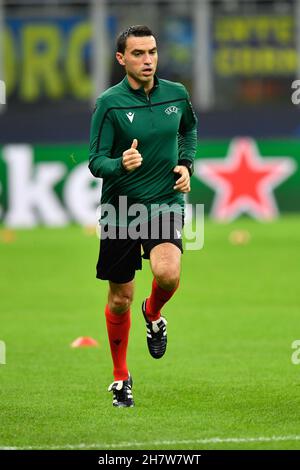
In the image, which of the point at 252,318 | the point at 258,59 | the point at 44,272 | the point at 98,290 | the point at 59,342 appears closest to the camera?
the point at 59,342

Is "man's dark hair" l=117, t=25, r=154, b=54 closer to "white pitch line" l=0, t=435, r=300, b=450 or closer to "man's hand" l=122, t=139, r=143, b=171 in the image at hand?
"man's hand" l=122, t=139, r=143, b=171

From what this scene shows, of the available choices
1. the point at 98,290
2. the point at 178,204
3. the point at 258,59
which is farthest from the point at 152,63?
the point at 258,59

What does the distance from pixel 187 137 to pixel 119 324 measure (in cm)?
136

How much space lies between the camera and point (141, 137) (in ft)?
27.3

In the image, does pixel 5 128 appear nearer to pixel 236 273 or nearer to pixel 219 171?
pixel 219 171

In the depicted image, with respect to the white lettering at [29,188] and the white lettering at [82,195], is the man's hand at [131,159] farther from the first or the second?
the white lettering at [29,188]

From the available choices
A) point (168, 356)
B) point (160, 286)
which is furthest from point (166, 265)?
point (168, 356)

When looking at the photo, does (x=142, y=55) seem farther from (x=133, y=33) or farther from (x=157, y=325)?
(x=157, y=325)

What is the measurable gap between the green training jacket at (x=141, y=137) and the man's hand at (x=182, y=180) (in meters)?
0.05

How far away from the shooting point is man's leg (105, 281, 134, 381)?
8508mm

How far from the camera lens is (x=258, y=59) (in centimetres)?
2667

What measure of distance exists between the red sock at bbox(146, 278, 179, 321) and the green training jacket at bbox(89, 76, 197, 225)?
542 mm

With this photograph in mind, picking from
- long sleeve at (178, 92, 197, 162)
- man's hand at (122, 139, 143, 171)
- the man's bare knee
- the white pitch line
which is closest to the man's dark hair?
long sleeve at (178, 92, 197, 162)

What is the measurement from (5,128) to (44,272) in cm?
641
